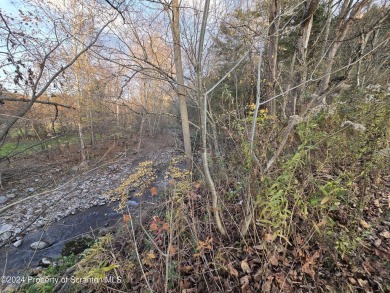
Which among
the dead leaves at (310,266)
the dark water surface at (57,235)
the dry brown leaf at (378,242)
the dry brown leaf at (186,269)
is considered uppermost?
the dry brown leaf at (378,242)

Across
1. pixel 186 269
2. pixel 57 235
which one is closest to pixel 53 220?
pixel 57 235

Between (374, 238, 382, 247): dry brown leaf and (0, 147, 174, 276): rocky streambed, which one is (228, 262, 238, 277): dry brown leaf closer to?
(374, 238, 382, 247): dry brown leaf

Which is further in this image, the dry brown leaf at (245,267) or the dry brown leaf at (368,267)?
the dry brown leaf at (245,267)

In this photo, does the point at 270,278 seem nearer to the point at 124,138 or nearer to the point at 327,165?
the point at 327,165

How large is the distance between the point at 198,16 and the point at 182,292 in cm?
461

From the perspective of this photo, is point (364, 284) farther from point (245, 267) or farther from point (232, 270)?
point (232, 270)

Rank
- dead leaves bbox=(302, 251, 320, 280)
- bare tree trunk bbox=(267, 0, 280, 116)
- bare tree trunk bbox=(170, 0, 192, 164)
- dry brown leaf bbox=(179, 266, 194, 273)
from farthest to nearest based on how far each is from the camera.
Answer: bare tree trunk bbox=(170, 0, 192, 164)
bare tree trunk bbox=(267, 0, 280, 116)
dry brown leaf bbox=(179, 266, 194, 273)
dead leaves bbox=(302, 251, 320, 280)

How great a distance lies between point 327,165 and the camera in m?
2.44

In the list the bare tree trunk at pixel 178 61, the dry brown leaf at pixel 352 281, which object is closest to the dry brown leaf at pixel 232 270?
the dry brown leaf at pixel 352 281

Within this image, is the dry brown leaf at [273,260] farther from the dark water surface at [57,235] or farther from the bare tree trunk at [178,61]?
the dark water surface at [57,235]

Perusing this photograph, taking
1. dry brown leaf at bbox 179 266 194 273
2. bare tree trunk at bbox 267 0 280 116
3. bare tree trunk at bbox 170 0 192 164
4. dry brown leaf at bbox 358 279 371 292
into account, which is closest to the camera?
dry brown leaf at bbox 358 279 371 292

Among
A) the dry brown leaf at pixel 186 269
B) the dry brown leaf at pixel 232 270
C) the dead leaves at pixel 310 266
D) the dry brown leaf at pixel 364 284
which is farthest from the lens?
the dry brown leaf at pixel 186 269

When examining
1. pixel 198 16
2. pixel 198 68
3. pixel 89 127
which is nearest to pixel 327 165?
pixel 198 68

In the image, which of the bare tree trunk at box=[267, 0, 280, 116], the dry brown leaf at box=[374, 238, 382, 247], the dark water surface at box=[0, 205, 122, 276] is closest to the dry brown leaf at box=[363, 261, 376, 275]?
the dry brown leaf at box=[374, 238, 382, 247]
